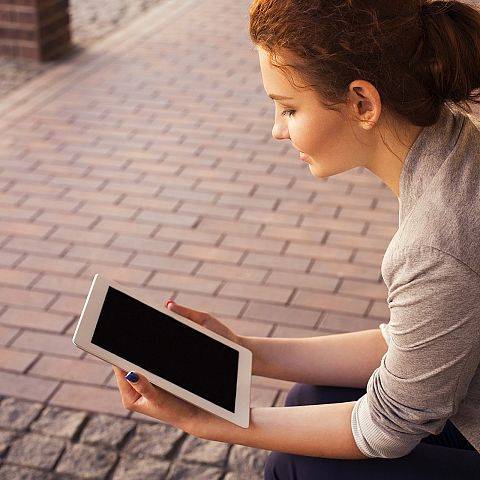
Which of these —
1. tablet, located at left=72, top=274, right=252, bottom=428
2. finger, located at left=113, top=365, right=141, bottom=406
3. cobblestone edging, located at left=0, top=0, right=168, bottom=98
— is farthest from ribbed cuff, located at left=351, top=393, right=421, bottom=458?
cobblestone edging, located at left=0, top=0, right=168, bottom=98

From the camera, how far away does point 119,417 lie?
313 cm

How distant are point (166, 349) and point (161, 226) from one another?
Result: 2.56m

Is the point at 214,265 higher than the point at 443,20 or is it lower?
lower

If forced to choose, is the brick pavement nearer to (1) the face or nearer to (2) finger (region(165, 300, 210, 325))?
(2) finger (region(165, 300, 210, 325))

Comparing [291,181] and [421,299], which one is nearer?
[421,299]

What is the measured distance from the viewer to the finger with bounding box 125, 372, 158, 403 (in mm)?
1862

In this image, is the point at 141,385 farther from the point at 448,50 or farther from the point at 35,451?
the point at 35,451

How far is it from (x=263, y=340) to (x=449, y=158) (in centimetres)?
70

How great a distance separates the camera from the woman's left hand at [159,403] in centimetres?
192

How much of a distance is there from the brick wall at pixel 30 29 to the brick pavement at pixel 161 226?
1.05 feet

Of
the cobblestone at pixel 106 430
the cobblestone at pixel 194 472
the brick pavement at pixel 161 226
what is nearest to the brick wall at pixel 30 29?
the brick pavement at pixel 161 226

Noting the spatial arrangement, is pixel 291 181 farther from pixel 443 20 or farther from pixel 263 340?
pixel 443 20

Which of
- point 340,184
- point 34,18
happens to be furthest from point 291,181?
point 34,18

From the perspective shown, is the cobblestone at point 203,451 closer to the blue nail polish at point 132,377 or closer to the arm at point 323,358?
the arm at point 323,358
